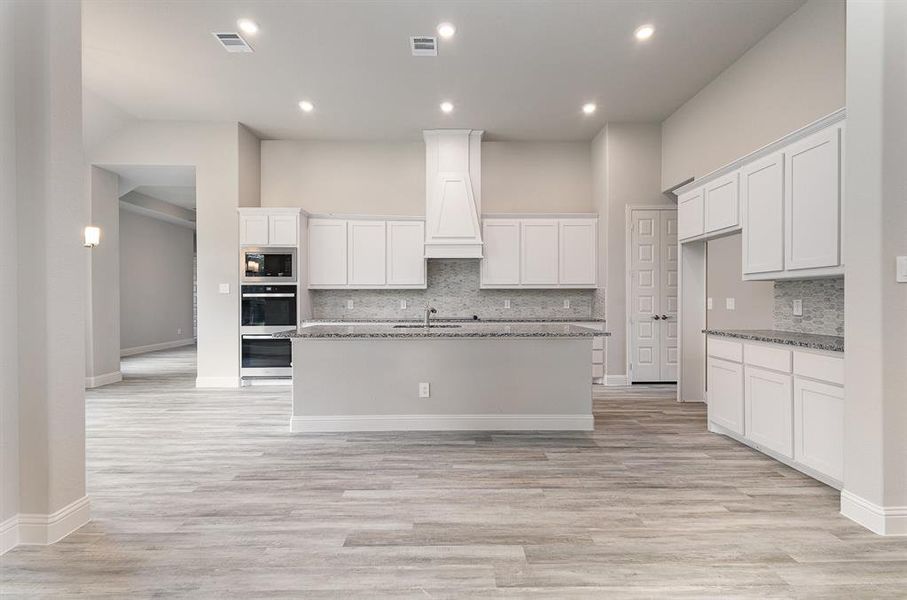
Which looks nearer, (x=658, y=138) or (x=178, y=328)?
(x=658, y=138)

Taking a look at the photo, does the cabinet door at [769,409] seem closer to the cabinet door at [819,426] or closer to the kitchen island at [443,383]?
the cabinet door at [819,426]

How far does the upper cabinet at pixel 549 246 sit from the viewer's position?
22.3ft

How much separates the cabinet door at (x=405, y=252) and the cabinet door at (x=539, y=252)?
4.99ft

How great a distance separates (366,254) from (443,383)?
3124 millimetres

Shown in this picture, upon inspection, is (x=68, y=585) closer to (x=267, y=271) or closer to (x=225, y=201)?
(x=267, y=271)

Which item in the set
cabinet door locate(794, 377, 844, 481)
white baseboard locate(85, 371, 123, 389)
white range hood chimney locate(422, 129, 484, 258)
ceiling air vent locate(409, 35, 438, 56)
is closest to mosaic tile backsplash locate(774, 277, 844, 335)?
cabinet door locate(794, 377, 844, 481)

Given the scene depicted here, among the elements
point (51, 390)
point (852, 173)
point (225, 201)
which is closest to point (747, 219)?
point (852, 173)

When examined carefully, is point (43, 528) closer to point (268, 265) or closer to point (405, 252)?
point (268, 265)

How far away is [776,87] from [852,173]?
2.30 m

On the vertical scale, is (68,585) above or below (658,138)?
below

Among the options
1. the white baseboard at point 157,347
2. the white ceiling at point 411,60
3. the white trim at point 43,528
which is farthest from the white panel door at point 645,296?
the white baseboard at point 157,347

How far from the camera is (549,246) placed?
6.82 meters

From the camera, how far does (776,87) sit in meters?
4.22

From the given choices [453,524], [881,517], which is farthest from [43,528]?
[881,517]
